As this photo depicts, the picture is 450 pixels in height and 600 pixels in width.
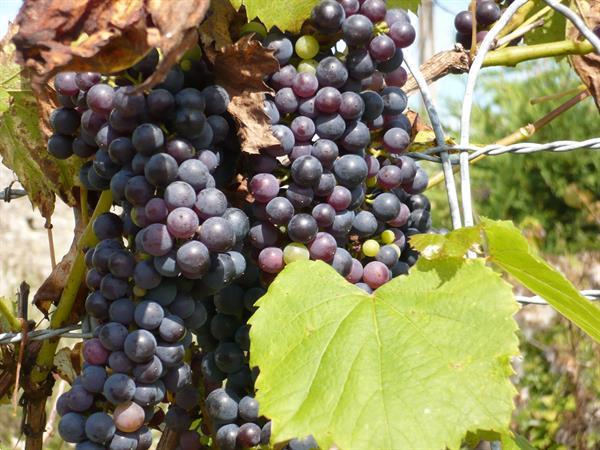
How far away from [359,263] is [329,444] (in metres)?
0.24

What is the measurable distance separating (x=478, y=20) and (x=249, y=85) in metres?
0.48

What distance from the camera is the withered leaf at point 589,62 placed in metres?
1.06

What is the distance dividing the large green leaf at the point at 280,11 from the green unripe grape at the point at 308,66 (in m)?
0.03

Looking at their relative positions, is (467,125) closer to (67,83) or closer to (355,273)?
(355,273)

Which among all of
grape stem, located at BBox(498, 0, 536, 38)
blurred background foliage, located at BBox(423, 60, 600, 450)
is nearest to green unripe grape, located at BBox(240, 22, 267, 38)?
grape stem, located at BBox(498, 0, 536, 38)

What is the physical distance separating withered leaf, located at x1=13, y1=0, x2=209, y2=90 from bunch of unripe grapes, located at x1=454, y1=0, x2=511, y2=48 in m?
0.59

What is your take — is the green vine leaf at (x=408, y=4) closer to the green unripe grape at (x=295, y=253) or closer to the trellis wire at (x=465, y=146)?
the trellis wire at (x=465, y=146)

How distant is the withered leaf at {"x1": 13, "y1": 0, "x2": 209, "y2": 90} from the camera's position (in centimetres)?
63

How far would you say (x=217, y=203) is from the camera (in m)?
0.75

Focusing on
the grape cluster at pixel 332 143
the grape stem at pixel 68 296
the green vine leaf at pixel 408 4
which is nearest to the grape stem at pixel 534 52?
the green vine leaf at pixel 408 4

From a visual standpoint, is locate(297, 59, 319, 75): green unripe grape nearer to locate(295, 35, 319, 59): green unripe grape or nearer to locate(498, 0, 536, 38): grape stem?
locate(295, 35, 319, 59): green unripe grape

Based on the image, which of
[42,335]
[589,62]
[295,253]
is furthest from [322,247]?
[589,62]

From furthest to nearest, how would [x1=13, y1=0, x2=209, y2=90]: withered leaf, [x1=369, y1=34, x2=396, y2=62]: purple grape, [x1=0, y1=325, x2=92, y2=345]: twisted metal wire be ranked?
[x1=0, y1=325, x2=92, y2=345]: twisted metal wire < [x1=369, y1=34, x2=396, y2=62]: purple grape < [x1=13, y1=0, x2=209, y2=90]: withered leaf

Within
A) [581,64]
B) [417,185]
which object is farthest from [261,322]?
[581,64]
